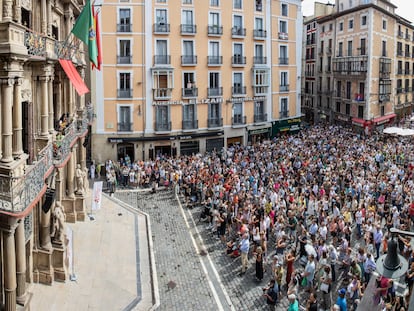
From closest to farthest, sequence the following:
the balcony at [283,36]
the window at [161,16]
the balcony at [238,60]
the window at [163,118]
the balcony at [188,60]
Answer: the window at [161,16] < the window at [163,118] < the balcony at [188,60] < the balcony at [238,60] < the balcony at [283,36]

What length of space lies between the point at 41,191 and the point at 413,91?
206ft

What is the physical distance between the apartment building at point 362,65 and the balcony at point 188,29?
22528 mm

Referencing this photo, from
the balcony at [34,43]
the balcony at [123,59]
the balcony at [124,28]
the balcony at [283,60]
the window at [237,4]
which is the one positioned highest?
the window at [237,4]

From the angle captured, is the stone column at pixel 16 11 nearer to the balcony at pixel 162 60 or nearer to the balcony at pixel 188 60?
the balcony at pixel 162 60

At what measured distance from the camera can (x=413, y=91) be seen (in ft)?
216

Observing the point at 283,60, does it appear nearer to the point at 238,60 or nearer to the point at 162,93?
the point at 238,60

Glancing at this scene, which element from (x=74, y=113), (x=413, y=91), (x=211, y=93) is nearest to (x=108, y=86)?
(x=211, y=93)

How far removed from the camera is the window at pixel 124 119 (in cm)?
3878

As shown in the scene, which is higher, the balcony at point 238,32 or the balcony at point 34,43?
the balcony at point 238,32

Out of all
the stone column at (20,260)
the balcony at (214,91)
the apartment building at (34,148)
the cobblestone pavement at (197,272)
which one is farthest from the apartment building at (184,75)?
the stone column at (20,260)

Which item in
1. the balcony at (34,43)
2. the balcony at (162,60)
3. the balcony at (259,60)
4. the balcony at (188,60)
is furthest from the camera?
the balcony at (259,60)

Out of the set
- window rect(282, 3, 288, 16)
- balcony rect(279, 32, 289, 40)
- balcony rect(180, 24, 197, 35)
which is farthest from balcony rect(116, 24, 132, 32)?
window rect(282, 3, 288, 16)

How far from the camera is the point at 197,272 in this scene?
62.4 ft

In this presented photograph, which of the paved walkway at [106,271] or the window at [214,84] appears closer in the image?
the paved walkway at [106,271]
